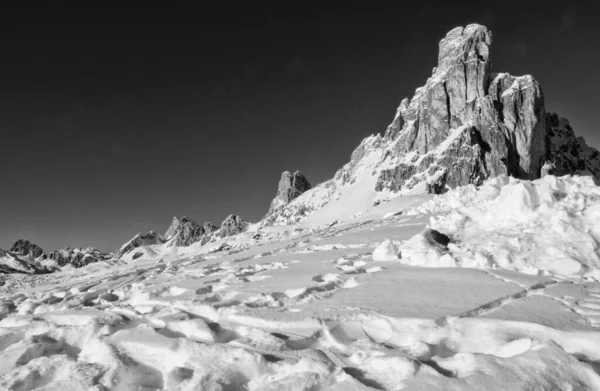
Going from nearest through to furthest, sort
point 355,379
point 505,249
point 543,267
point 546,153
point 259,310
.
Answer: point 355,379 < point 259,310 < point 543,267 < point 505,249 < point 546,153

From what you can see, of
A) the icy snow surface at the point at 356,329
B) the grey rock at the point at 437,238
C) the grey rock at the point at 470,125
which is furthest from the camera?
the grey rock at the point at 470,125

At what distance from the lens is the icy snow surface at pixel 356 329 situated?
374 cm

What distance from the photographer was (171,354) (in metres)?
4.38

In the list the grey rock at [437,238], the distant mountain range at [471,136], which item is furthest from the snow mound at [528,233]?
the distant mountain range at [471,136]

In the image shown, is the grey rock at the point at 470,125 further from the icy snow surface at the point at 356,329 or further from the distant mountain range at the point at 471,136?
the icy snow surface at the point at 356,329

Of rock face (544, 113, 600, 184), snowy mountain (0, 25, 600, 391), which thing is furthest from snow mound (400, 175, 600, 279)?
rock face (544, 113, 600, 184)

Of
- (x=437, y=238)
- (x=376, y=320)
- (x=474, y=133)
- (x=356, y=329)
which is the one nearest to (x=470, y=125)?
(x=474, y=133)

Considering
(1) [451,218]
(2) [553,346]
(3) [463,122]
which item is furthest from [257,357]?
(3) [463,122]

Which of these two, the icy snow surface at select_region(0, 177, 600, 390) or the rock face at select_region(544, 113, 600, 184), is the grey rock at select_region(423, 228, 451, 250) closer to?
the icy snow surface at select_region(0, 177, 600, 390)

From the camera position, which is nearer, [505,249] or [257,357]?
[257,357]

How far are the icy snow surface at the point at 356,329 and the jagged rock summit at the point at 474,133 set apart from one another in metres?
129

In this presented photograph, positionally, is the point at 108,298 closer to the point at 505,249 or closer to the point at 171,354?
the point at 171,354

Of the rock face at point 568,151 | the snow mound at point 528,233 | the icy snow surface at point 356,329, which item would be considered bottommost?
the icy snow surface at point 356,329

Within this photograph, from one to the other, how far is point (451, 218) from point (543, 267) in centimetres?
439
